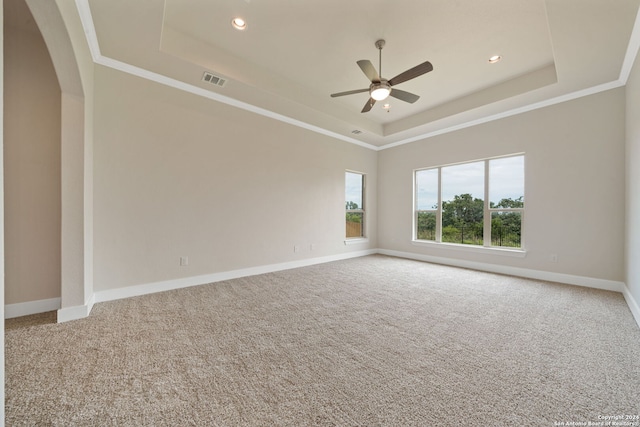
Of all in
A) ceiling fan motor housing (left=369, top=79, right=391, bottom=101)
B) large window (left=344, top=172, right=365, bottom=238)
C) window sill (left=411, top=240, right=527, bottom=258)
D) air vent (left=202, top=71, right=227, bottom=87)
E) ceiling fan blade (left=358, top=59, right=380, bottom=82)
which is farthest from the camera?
large window (left=344, top=172, right=365, bottom=238)

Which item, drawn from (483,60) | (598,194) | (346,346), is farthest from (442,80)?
(346,346)

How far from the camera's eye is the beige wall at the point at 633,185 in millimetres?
2814

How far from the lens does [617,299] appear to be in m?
3.29

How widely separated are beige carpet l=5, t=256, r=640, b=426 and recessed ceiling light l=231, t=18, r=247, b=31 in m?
3.37

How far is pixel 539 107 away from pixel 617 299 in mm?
3117

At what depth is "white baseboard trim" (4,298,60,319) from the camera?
268cm

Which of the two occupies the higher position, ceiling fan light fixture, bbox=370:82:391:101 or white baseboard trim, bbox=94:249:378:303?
ceiling fan light fixture, bbox=370:82:391:101

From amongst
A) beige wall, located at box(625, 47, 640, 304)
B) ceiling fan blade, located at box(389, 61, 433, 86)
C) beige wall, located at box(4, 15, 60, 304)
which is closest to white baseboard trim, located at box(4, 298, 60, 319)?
beige wall, located at box(4, 15, 60, 304)

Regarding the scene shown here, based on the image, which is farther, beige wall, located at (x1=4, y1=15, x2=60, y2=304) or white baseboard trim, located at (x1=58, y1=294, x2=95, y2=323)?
beige wall, located at (x1=4, y1=15, x2=60, y2=304)

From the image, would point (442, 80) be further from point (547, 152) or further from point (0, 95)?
point (0, 95)

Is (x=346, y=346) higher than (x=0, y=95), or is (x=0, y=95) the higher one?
(x=0, y=95)

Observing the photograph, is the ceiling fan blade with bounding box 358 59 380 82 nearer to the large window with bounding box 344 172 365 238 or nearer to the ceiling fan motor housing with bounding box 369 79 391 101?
the ceiling fan motor housing with bounding box 369 79 391 101

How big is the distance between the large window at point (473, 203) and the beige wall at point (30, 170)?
6418 millimetres

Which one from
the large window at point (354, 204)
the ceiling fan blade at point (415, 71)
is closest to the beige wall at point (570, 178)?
the large window at point (354, 204)
